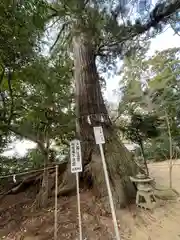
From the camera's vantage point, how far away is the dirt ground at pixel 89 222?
1.93 m

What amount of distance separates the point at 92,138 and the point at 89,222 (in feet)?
4.21

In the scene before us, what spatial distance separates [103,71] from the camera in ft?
14.0

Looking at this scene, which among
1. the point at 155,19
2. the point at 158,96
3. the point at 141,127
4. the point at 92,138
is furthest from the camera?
the point at 158,96

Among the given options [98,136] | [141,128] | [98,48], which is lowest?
[98,136]

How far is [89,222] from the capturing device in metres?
2.12

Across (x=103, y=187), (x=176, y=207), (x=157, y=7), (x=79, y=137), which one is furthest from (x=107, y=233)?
(x=157, y=7)

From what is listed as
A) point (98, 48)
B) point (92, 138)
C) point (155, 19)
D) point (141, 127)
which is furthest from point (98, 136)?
point (141, 127)

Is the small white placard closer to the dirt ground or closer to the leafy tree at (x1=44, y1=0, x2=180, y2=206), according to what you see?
the leafy tree at (x1=44, y1=0, x2=180, y2=206)

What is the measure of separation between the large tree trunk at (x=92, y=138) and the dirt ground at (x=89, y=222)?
0.89 ft

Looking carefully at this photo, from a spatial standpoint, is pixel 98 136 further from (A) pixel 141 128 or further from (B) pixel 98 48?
(A) pixel 141 128

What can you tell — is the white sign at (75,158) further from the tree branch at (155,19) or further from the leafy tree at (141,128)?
the leafy tree at (141,128)

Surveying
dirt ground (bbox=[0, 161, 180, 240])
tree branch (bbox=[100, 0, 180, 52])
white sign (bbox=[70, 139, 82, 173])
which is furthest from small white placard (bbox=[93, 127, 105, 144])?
tree branch (bbox=[100, 0, 180, 52])

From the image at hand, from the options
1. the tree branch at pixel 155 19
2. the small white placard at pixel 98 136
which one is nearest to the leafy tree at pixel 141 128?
the tree branch at pixel 155 19

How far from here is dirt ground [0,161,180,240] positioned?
1.93 m
